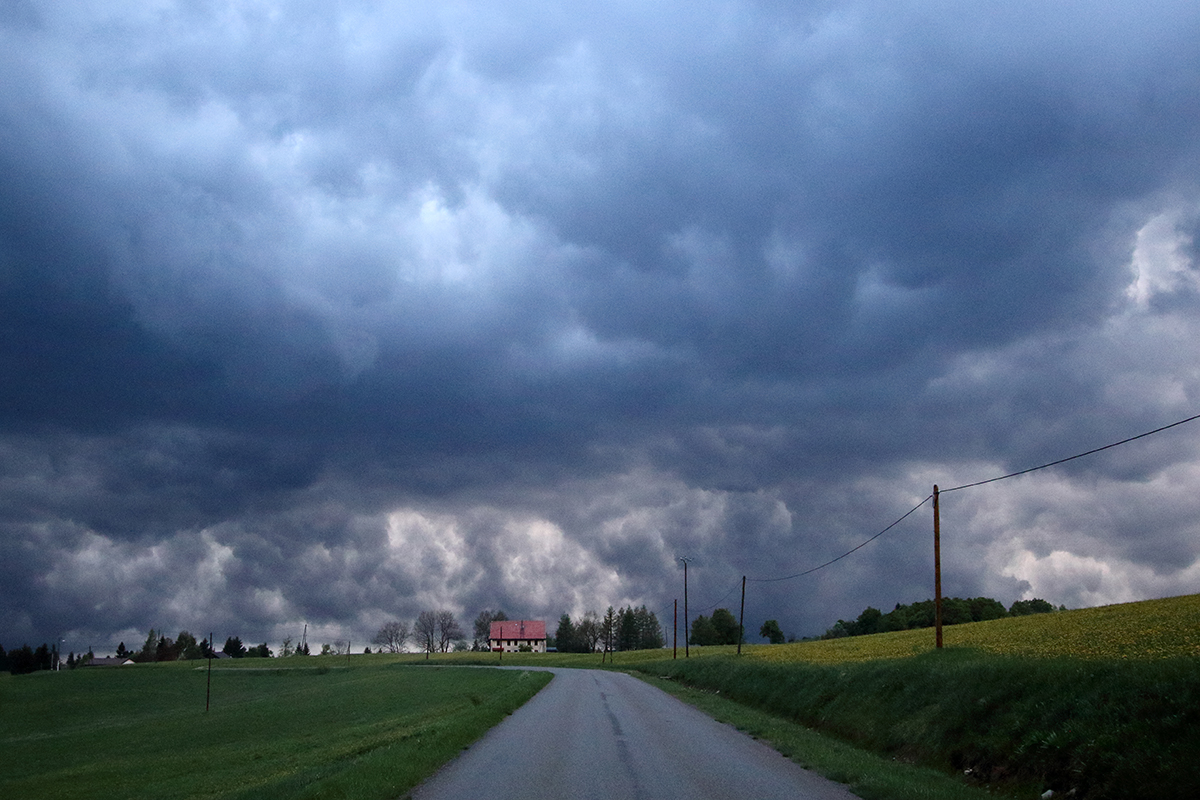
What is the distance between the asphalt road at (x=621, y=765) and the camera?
12.4m

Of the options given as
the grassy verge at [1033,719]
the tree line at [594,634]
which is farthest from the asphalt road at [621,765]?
the tree line at [594,634]

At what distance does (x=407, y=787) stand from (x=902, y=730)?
13.1 meters

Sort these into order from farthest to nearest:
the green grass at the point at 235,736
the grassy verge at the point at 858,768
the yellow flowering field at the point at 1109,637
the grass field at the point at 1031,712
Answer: the yellow flowering field at the point at 1109,637
the green grass at the point at 235,736
the grassy verge at the point at 858,768
the grass field at the point at 1031,712

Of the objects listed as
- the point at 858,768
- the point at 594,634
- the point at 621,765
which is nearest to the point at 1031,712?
the point at 858,768

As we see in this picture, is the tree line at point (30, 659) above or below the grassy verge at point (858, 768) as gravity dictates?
below

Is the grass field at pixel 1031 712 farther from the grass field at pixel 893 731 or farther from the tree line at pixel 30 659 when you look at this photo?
the tree line at pixel 30 659

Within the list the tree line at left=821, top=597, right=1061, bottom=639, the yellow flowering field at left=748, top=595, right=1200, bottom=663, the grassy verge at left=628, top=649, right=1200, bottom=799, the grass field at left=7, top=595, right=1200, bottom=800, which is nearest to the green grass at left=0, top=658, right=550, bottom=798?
the grass field at left=7, top=595, right=1200, bottom=800

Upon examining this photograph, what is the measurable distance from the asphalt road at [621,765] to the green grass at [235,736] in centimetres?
113

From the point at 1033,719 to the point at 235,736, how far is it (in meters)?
47.4

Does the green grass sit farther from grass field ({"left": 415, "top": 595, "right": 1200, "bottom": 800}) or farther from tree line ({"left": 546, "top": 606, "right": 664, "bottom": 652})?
tree line ({"left": 546, "top": 606, "right": 664, "bottom": 652})

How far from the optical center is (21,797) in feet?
108

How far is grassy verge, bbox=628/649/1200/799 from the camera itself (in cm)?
1148

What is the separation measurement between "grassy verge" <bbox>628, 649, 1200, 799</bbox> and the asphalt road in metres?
3.57

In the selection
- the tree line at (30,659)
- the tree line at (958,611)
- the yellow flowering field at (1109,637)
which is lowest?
the tree line at (30,659)
